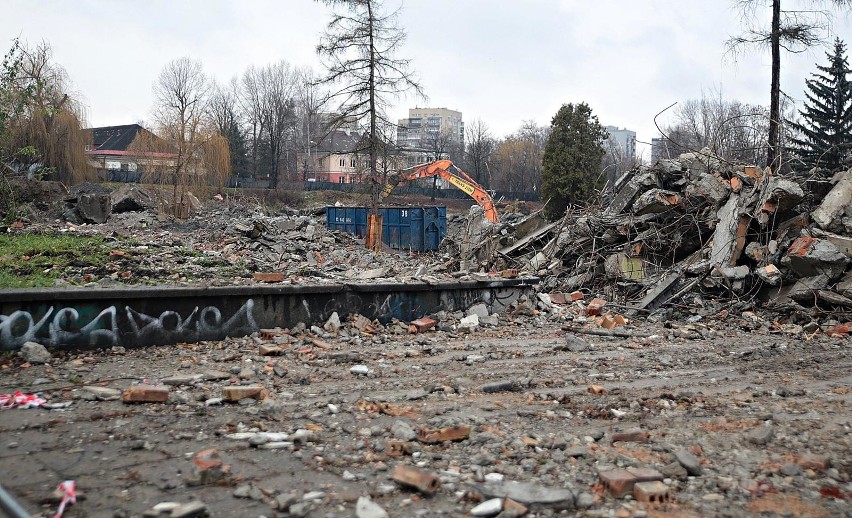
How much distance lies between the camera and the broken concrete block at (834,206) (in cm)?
994

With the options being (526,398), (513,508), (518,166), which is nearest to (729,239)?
(526,398)

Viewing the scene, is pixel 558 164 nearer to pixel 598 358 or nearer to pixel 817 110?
pixel 817 110

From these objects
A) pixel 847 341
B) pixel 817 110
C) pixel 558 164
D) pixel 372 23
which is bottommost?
pixel 847 341

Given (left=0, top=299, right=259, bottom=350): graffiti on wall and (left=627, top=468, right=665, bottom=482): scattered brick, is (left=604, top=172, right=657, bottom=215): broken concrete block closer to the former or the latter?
(left=0, top=299, right=259, bottom=350): graffiti on wall

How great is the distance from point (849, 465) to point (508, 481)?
1905mm

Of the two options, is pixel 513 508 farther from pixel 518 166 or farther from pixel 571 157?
pixel 518 166

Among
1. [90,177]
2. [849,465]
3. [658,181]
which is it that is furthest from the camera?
[90,177]

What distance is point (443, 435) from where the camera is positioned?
392 centimetres

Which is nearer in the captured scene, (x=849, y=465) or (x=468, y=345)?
(x=849, y=465)

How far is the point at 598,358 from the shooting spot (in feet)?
22.2

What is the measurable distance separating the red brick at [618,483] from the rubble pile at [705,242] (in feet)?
22.9

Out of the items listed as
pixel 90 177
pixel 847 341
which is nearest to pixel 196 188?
pixel 90 177

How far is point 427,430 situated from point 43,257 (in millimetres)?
10900

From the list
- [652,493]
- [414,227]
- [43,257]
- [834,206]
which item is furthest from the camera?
[414,227]
